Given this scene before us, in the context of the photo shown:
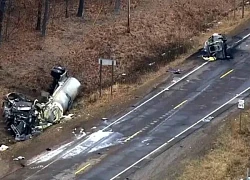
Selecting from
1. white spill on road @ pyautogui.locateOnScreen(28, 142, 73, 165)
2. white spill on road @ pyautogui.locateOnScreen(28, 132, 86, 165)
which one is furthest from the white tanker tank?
white spill on road @ pyautogui.locateOnScreen(28, 142, 73, 165)

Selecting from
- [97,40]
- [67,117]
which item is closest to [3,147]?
[67,117]

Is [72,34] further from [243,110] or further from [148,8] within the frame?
[243,110]

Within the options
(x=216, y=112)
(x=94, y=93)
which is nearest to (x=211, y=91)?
(x=216, y=112)

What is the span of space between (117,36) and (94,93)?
891cm

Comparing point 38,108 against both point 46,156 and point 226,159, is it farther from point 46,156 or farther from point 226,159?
point 226,159

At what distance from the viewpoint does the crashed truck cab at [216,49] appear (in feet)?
132

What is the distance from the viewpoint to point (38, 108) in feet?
105

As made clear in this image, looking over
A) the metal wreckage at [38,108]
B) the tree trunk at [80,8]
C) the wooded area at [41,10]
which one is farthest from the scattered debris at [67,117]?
the tree trunk at [80,8]

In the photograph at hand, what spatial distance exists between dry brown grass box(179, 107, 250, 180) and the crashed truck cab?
393 inches

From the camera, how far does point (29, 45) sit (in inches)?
1656

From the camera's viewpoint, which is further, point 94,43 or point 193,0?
point 193,0

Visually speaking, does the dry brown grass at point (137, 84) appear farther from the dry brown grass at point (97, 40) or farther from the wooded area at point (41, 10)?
the wooded area at point (41, 10)

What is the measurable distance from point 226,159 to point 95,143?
19.2 ft

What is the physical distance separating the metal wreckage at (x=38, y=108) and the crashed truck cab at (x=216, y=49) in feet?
29.2
